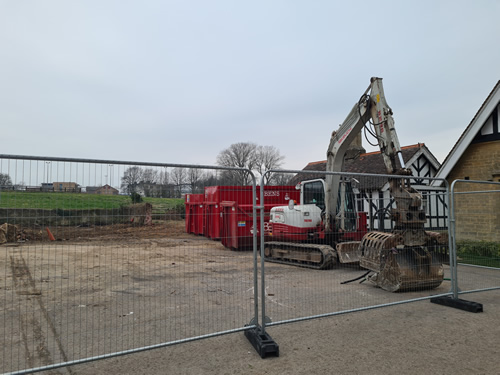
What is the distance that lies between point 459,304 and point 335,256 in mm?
3657

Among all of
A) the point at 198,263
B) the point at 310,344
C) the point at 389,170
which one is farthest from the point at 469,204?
the point at 310,344

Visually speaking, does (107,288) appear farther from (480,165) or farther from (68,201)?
(480,165)

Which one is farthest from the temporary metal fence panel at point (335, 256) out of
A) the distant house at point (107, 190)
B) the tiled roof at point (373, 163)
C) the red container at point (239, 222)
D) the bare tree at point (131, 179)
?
the tiled roof at point (373, 163)

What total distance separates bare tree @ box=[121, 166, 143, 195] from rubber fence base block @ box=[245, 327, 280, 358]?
2.30 m

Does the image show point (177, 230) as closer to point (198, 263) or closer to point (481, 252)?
point (198, 263)

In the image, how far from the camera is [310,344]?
4.06 metres

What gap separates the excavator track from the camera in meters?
8.89

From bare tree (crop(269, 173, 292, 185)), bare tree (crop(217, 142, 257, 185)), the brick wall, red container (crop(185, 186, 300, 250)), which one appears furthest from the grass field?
bare tree (crop(217, 142, 257, 185))

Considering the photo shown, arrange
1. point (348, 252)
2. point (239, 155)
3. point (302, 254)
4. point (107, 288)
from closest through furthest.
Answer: point (107, 288) → point (348, 252) → point (302, 254) → point (239, 155)

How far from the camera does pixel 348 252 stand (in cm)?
884

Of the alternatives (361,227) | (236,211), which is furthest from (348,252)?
(236,211)

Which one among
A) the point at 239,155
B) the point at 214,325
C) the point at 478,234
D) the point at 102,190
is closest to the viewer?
the point at 102,190

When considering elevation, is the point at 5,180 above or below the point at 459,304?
above

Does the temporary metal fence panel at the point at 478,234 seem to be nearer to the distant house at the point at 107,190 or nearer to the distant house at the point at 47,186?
the distant house at the point at 107,190
